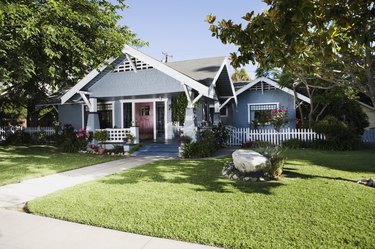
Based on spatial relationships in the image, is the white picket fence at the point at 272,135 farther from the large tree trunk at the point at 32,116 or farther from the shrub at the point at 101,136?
→ the large tree trunk at the point at 32,116

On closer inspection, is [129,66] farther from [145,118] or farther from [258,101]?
[258,101]

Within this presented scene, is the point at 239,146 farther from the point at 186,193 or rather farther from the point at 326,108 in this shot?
the point at 186,193

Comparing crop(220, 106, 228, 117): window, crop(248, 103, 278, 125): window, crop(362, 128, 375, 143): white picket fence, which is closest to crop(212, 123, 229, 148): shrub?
Answer: crop(248, 103, 278, 125): window

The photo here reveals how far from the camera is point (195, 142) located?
496 inches

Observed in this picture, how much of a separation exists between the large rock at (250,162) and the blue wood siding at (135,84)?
640 cm

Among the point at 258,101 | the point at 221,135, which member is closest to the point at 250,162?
the point at 221,135

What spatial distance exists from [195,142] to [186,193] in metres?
6.46

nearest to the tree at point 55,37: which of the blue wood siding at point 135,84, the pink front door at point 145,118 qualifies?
the blue wood siding at point 135,84

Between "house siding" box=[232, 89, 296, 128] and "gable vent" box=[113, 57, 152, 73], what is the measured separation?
26.0 feet

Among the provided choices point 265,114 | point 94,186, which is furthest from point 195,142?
point 265,114

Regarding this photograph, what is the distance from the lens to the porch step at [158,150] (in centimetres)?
1354

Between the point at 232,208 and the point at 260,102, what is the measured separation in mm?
14469

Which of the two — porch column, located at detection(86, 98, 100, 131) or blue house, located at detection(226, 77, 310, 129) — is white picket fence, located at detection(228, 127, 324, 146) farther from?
porch column, located at detection(86, 98, 100, 131)

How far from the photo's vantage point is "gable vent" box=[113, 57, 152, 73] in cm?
1415
